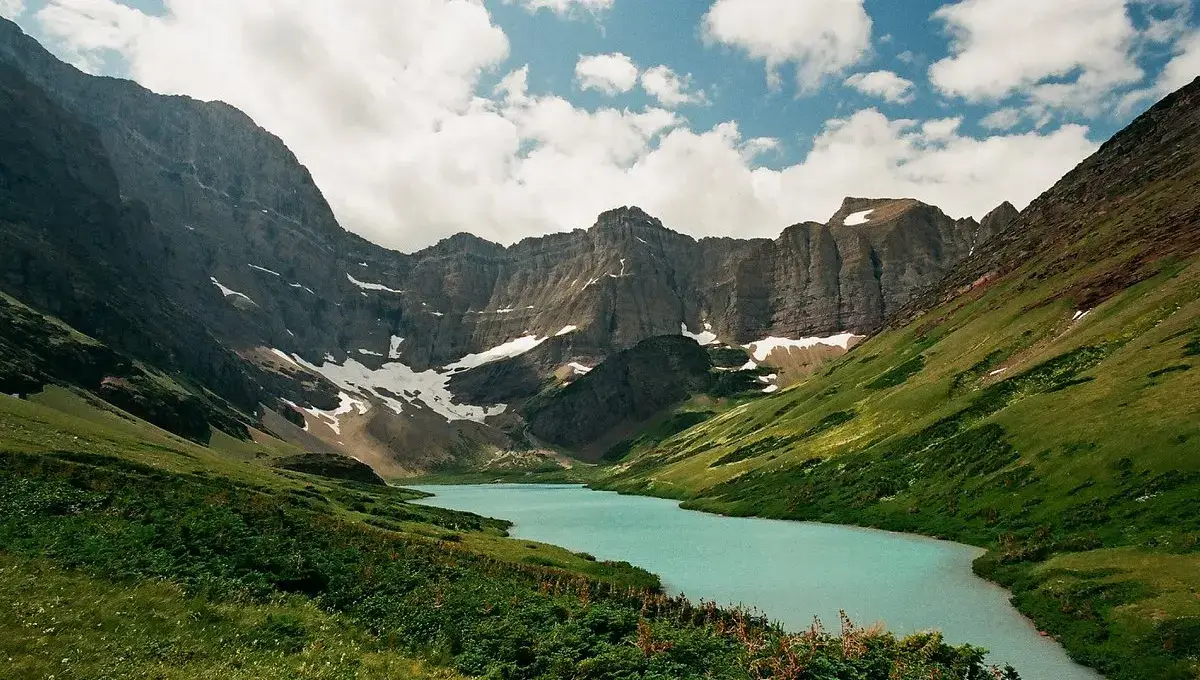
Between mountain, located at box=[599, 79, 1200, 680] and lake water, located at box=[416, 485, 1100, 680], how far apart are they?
6.30 feet

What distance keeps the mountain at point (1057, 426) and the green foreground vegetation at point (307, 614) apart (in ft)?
48.8

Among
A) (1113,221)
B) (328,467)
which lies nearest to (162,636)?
(1113,221)

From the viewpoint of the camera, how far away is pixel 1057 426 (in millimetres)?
57250

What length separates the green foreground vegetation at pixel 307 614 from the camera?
19.1m

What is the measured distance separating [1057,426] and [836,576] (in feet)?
97.2

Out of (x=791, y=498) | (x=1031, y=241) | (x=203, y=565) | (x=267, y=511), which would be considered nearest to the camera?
(x=203, y=565)

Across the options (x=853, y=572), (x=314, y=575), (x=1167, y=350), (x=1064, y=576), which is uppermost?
(x=1167, y=350)

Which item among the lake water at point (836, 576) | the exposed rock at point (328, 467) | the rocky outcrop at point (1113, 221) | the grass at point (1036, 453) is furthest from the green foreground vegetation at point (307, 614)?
the exposed rock at point (328, 467)

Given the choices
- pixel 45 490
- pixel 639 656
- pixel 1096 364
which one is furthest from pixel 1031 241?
pixel 45 490

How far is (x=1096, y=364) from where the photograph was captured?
69.2 m

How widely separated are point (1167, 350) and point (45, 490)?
299 ft

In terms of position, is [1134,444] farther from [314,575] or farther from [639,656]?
[314,575]

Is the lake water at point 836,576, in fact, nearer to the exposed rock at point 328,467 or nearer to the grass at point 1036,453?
the grass at point 1036,453

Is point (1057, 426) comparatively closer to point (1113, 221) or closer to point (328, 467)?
point (1113, 221)
